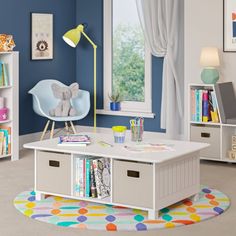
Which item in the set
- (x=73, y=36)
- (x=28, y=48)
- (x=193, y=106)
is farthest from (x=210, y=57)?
(x=28, y=48)

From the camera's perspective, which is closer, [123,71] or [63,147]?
[63,147]

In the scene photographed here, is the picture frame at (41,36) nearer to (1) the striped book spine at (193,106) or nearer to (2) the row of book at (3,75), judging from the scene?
(2) the row of book at (3,75)

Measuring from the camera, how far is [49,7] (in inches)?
313

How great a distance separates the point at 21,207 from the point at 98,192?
1.95 feet

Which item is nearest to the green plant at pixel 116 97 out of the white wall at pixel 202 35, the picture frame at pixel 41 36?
the picture frame at pixel 41 36

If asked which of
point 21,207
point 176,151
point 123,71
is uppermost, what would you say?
point 123,71

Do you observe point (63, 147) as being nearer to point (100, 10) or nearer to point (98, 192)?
point (98, 192)

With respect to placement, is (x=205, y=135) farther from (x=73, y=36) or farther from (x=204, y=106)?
(x=73, y=36)

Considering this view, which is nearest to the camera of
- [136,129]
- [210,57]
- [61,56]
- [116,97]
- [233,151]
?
[136,129]

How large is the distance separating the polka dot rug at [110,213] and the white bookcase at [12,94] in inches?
62.5

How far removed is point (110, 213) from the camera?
4746mm

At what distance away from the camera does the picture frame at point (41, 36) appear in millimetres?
7713

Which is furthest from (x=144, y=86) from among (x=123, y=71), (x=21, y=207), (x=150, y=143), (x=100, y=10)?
(x=21, y=207)

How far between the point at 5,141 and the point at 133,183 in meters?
2.45
